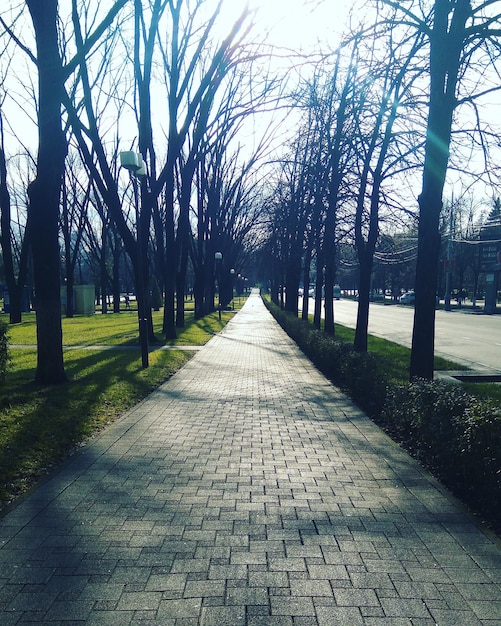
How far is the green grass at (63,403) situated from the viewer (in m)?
5.02

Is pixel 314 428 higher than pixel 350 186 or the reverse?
the reverse

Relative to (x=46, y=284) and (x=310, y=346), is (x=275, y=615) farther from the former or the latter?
(x=310, y=346)

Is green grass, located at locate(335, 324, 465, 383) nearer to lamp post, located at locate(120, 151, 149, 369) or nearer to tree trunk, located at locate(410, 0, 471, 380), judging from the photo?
tree trunk, located at locate(410, 0, 471, 380)

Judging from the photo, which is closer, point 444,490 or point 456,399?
point 444,490

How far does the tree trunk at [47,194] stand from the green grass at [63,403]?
0.77 meters

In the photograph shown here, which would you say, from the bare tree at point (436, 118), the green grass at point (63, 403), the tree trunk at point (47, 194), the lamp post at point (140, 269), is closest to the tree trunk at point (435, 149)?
the bare tree at point (436, 118)

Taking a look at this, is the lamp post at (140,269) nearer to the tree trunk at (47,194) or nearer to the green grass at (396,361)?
the tree trunk at (47,194)

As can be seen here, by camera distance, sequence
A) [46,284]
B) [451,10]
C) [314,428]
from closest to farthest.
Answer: [314,428], [451,10], [46,284]

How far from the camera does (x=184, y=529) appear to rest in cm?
362

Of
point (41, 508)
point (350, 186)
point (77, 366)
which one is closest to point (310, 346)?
point (350, 186)

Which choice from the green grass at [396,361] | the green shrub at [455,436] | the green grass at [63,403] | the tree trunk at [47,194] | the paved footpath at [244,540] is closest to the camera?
the paved footpath at [244,540]

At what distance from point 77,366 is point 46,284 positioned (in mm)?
3053

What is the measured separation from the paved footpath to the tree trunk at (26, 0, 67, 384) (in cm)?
335

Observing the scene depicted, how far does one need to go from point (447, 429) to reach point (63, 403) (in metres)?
5.46
